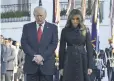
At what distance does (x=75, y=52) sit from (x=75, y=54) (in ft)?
0.12

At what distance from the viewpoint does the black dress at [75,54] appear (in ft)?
33.7

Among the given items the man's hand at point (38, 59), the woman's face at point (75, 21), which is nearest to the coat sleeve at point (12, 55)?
the woman's face at point (75, 21)

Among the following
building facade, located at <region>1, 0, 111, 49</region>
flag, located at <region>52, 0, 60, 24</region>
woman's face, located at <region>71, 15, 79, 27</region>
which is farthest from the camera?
building facade, located at <region>1, 0, 111, 49</region>

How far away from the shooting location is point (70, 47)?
10320mm

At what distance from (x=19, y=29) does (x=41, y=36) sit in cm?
2048

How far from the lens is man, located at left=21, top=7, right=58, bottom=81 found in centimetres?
970

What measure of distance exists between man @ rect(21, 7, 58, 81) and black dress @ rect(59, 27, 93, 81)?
465 millimetres

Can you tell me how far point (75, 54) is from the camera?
10297 millimetres

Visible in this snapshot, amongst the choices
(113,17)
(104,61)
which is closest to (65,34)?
(104,61)

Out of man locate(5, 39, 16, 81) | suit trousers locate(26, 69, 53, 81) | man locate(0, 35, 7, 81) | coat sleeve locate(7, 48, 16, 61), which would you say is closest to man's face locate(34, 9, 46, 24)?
suit trousers locate(26, 69, 53, 81)

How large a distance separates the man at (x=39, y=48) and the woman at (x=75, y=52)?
0.46 meters

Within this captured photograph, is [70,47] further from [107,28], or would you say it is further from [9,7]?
[9,7]

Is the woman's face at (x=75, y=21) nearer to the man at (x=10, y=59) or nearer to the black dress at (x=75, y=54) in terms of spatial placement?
the black dress at (x=75, y=54)

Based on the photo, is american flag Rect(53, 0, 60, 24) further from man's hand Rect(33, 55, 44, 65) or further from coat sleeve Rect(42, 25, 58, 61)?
man's hand Rect(33, 55, 44, 65)
